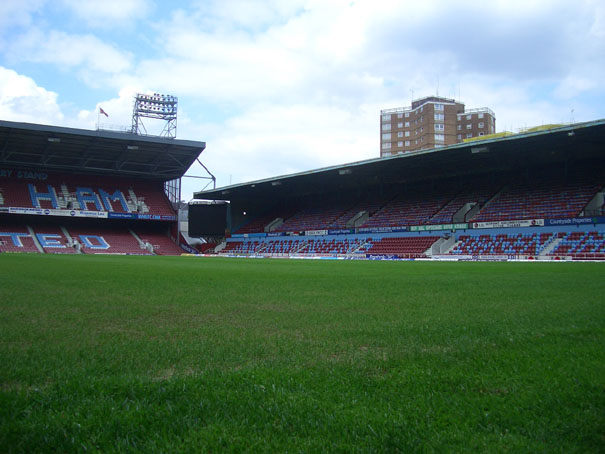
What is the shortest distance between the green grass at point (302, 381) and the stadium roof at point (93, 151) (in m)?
42.1

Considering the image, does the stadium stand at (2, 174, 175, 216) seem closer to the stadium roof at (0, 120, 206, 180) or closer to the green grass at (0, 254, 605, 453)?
the stadium roof at (0, 120, 206, 180)

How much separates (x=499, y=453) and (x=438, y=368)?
1327 mm

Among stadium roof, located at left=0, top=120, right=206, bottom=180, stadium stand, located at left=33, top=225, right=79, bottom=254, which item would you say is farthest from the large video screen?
stadium stand, located at left=33, top=225, right=79, bottom=254

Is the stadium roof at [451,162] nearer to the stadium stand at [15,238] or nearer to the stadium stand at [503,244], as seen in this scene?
the stadium stand at [503,244]

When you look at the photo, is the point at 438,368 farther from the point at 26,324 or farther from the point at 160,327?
the point at 26,324

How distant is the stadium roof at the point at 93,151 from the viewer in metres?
43.2

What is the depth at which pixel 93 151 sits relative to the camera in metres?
48.5

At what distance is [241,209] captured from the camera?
59.5m

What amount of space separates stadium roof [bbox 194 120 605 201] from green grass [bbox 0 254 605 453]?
27.7 metres

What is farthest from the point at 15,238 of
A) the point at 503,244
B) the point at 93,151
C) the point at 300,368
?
the point at 300,368

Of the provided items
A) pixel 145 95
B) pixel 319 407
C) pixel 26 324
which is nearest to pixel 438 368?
pixel 319 407

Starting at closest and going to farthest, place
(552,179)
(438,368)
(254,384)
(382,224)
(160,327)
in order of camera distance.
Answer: (254,384) < (438,368) < (160,327) < (552,179) < (382,224)

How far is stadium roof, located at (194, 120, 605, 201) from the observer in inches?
1193

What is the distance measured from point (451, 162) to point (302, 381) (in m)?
37.6
